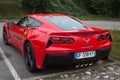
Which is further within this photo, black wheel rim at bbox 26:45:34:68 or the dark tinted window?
the dark tinted window

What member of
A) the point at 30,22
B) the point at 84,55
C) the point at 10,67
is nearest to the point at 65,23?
the point at 30,22

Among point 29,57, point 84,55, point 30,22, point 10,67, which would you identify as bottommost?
point 10,67

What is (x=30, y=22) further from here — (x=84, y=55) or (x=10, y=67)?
(x=84, y=55)

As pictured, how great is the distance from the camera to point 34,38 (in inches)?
233

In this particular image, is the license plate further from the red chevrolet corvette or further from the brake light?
the brake light

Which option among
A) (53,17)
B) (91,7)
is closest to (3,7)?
(91,7)

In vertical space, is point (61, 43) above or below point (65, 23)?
below

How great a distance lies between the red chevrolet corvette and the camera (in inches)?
214

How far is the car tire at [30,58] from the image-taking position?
19.4 ft

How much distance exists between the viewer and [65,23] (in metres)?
6.44

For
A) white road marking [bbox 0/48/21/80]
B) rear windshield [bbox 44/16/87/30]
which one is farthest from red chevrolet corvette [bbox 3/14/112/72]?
white road marking [bbox 0/48/21/80]

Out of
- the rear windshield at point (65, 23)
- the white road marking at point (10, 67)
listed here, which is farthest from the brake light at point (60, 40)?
the white road marking at point (10, 67)

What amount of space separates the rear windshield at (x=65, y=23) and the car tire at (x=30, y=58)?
2.76ft

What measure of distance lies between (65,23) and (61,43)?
1.10m
